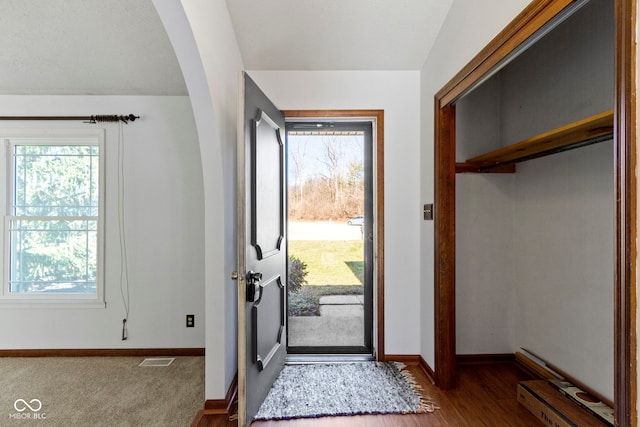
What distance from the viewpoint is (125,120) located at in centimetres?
263

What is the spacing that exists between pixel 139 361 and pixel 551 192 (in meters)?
3.46

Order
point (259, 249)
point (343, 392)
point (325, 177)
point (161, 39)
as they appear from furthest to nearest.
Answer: point (325, 177), point (161, 39), point (343, 392), point (259, 249)

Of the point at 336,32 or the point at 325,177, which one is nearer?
the point at 336,32

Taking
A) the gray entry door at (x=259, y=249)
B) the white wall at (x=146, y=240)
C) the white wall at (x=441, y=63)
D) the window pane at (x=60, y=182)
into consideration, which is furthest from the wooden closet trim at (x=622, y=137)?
the window pane at (x=60, y=182)

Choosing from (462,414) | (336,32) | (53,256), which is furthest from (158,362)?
(336,32)

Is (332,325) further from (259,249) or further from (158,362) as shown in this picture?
(158,362)

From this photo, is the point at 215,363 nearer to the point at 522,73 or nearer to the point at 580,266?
the point at 580,266

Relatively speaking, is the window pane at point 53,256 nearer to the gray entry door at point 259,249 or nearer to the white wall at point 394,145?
the gray entry door at point 259,249

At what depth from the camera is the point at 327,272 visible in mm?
2611

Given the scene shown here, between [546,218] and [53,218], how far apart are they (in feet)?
13.3

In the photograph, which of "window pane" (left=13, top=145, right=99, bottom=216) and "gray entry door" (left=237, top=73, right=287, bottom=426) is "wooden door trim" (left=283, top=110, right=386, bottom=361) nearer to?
"gray entry door" (left=237, top=73, right=287, bottom=426)

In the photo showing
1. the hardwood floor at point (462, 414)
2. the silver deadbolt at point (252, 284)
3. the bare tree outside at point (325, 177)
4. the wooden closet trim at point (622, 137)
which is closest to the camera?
the wooden closet trim at point (622, 137)

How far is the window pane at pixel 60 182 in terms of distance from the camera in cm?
274

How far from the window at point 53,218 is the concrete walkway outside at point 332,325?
1888 mm
